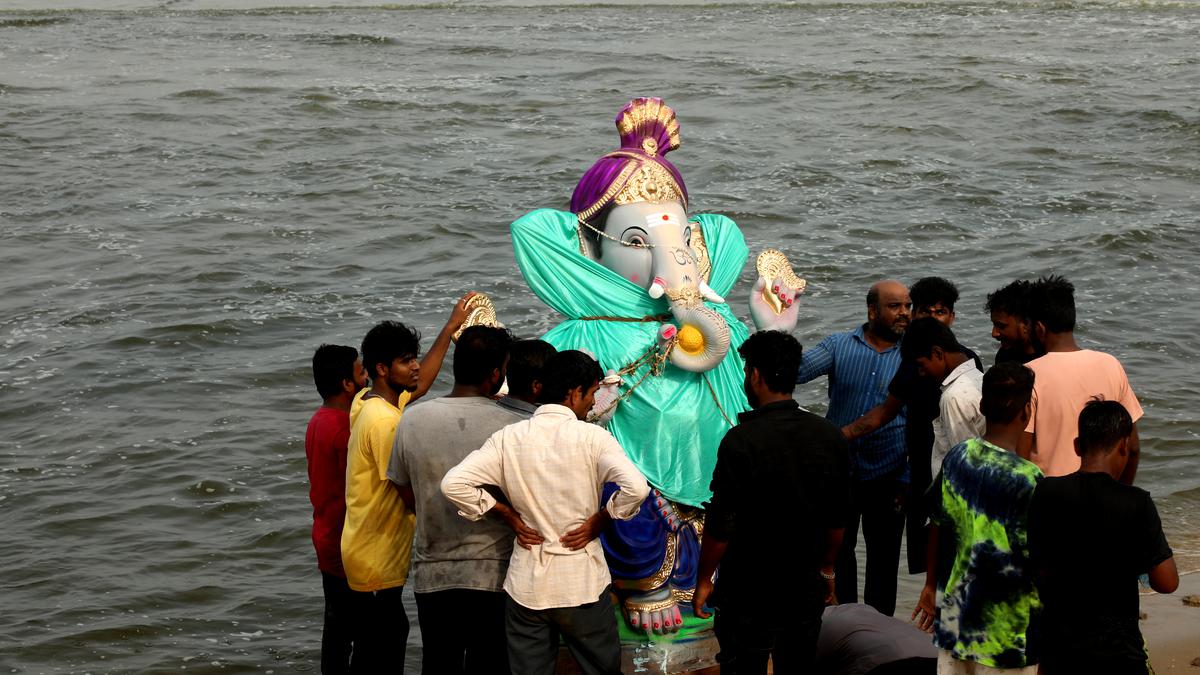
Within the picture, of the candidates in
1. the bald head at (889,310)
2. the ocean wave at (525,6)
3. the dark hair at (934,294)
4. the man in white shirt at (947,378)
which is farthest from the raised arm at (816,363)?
the ocean wave at (525,6)

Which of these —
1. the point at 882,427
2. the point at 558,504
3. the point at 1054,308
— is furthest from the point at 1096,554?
the point at 882,427

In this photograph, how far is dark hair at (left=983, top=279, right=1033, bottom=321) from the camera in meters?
5.75

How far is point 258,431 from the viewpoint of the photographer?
11.2m

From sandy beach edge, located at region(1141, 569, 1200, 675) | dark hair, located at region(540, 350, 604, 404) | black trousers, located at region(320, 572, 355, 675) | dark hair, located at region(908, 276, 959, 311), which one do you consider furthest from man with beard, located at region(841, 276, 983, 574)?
black trousers, located at region(320, 572, 355, 675)

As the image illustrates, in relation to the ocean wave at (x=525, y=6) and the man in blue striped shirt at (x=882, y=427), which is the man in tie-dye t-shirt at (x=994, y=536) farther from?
the ocean wave at (x=525, y=6)

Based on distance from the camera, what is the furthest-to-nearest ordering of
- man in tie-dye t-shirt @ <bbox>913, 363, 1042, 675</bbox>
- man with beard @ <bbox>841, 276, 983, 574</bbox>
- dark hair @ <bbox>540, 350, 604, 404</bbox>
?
man with beard @ <bbox>841, 276, 983, 574</bbox>
dark hair @ <bbox>540, 350, 604, 404</bbox>
man in tie-dye t-shirt @ <bbox>913, 363, 1042, 675</bbox>

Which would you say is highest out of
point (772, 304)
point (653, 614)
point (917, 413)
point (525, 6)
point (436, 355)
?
point (525, 6)

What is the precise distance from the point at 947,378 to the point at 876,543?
4.01 feet

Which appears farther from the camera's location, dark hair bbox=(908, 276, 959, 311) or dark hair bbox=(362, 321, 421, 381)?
dark hair bbox=(908, 276, 959, 311)

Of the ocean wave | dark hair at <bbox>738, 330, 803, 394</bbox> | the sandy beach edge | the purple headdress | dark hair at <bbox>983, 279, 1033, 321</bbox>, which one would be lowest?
the sandy beach edge

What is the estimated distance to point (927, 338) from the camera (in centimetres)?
578

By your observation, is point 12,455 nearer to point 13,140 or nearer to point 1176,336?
point 1176,336

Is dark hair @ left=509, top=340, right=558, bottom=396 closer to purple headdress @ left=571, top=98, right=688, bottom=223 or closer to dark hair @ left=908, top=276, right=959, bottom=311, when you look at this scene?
purple headdress @ left=571, top=98, right=688, bottom=223

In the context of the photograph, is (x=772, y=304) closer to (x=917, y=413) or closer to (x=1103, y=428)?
(x=917, y=413)
